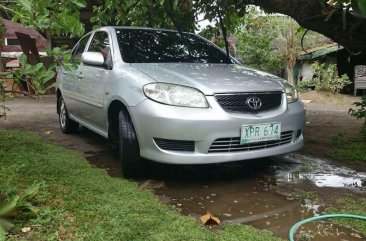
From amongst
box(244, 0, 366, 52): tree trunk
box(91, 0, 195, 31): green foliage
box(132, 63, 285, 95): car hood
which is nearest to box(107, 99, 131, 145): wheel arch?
box(132, 63, 285, 95): car hood

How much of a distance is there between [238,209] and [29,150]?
2.58 m

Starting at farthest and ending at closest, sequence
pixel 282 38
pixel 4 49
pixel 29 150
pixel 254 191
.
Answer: pixel 282 38 < pixel 4 49 < pixel 29 150 < pixel 254 191

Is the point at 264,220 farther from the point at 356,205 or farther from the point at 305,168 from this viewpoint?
the point at 305,168

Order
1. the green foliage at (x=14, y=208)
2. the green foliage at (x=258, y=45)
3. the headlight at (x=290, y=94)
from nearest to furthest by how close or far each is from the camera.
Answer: the green foliage at (x=14, y=208), the headlight at (x=290, y=94), the green foliage at (x=258, y=45)

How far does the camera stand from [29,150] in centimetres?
443

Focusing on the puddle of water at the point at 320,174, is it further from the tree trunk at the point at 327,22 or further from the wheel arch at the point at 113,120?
the wheel arch at the point at 113,120

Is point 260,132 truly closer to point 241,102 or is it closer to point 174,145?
point 241,102

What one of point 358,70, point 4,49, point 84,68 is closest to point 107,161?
point 84,68

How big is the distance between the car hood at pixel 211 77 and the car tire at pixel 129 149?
1.63ft

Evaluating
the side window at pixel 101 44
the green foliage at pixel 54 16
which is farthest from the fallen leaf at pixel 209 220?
the side window at pixel 101 44

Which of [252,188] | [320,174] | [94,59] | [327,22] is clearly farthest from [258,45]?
[252,188]

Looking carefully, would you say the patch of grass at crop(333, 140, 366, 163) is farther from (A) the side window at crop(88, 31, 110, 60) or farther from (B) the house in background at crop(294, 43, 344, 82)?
(B) the house in background at crop(294, 43, 344, 82)

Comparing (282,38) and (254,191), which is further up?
(282,38)

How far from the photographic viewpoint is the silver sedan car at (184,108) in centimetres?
328
